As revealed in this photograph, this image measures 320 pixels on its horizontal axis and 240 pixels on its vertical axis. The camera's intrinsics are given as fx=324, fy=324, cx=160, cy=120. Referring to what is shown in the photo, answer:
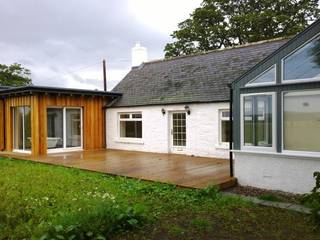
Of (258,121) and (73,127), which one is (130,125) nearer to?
(73,127)

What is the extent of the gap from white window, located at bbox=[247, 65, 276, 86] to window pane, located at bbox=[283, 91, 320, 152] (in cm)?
→ 51

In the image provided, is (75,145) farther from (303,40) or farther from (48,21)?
(303,40)

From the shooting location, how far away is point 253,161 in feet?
26.6

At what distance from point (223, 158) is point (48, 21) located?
1030 centimetres

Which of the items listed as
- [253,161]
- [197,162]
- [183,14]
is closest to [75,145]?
[197,162]

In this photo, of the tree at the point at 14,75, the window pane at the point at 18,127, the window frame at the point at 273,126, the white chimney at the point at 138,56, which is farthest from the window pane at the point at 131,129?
the tree at the point at 14,75

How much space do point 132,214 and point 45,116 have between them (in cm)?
1048

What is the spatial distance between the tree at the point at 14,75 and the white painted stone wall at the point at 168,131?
2012 centimetres

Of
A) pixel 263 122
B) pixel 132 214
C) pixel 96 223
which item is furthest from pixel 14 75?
pixel 96 223

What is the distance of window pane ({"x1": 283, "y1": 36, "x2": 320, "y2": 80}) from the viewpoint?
7066 mm

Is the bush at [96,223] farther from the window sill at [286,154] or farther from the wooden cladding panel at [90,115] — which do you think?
the wooden cladding panel at [90,115]

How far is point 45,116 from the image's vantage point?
1447 centimetres

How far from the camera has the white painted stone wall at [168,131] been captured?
12.7 m

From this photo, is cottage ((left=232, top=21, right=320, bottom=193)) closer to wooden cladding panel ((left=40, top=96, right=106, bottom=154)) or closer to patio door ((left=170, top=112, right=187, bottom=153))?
patio door ((left=170, top=112, right=187, bottom=153))
